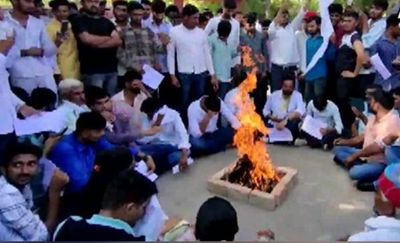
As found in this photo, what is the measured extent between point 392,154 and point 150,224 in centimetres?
314

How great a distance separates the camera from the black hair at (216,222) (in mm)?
3410

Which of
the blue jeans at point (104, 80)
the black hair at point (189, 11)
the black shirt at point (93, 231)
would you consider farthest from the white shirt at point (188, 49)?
the black shirt at point (93, 231)

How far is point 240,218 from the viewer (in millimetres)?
5609

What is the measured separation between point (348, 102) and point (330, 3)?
53.9 inches

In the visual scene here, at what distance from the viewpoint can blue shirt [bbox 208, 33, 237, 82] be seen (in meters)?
8.23

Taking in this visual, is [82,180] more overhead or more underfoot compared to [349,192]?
more overhead

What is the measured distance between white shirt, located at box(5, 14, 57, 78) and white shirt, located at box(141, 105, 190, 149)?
1.47 m

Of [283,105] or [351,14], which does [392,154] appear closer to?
[283,105]

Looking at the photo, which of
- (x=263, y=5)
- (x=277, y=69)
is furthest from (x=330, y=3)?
(x=263, y=5)

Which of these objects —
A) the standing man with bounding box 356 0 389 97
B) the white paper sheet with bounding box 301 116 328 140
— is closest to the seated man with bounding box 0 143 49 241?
the white paper sheet with bounding box 301 116 328 140

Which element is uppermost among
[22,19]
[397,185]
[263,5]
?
[22,19]

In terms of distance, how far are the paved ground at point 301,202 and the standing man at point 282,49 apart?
1.85 metres

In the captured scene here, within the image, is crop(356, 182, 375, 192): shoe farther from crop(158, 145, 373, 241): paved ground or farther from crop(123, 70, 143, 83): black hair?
crop(123, 70, 143, 83): black hair

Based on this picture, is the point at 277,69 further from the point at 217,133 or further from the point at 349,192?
the point at 349,192
